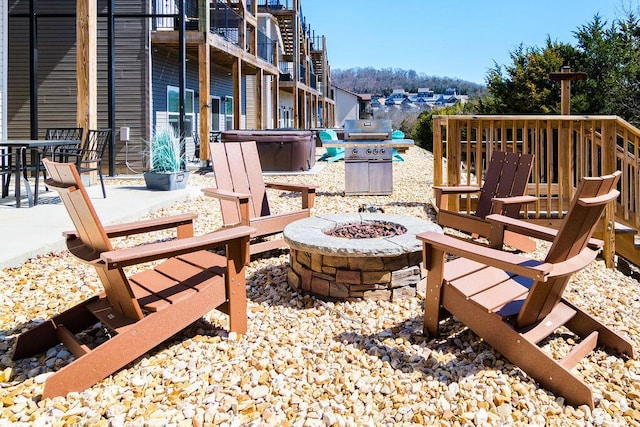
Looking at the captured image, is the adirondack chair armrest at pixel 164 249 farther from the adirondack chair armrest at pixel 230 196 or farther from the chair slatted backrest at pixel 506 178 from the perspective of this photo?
the chair slatted backrest at pixel 506 178

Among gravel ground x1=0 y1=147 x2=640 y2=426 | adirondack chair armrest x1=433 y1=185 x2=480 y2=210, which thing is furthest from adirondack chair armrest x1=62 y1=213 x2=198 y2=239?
adirondack chair armrest x1=433 y1=185 x2=480 y2=210

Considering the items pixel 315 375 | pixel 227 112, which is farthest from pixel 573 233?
pixel 227 112

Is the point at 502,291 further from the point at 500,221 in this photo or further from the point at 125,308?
the point at 125,308

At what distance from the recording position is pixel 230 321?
2.92 metres

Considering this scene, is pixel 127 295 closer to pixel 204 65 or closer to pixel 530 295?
pixel 530 295

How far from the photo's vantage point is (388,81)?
268ft

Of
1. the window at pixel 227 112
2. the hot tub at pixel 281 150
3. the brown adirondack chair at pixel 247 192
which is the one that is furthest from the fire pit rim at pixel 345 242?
the window at pixel 227 112

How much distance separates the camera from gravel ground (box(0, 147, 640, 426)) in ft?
7.21

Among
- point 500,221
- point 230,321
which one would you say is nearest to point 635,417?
point 500,221

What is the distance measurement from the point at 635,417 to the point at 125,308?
7.20 feet

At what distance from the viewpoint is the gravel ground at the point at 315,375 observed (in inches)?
86.5

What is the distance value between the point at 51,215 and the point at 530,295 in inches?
201

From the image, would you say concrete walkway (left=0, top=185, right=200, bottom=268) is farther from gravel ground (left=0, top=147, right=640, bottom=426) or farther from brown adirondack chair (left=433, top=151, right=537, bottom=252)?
brown adirondack chair (left=433, top=151, right=537, bottom=252)

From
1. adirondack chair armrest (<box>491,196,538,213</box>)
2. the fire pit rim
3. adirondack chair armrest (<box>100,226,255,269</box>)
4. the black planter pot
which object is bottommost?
the fire pit rim
